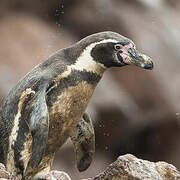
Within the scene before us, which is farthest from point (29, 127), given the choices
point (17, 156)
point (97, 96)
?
point (97, 96)

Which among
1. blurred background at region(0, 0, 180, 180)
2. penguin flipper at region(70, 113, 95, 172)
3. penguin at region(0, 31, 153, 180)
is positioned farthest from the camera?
blurred background at region(0, 0, 180, 180)

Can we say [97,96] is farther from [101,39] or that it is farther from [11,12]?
[101,39]

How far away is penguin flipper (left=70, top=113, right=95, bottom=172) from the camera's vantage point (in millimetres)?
2484

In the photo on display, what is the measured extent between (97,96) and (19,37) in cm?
73

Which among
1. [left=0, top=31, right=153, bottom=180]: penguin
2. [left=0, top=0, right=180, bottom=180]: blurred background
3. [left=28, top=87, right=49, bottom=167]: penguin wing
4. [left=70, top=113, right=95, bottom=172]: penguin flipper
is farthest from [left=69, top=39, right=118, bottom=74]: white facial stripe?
[left=0, top=0, right=180, bottom=180]: blurred background

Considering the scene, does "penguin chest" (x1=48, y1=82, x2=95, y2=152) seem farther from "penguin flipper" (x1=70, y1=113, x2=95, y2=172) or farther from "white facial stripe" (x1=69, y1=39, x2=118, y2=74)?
"penguin flipper" (x1=70, y1=113, x2=95, y2=172)

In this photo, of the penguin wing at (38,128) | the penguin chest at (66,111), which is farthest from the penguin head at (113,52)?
the penguin wing at (38,128)

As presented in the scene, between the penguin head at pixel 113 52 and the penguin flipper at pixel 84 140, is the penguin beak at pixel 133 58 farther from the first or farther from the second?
the penguin flipper at pixel 84 140

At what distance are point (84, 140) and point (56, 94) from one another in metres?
0.37

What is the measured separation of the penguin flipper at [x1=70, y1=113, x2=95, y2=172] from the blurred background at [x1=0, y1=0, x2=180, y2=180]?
90.4 inches

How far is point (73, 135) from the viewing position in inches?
98.9

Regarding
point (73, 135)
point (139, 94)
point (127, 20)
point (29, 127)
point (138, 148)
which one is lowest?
point (138, 148)

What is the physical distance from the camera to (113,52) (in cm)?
220

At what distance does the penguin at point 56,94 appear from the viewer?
7.11 ft
